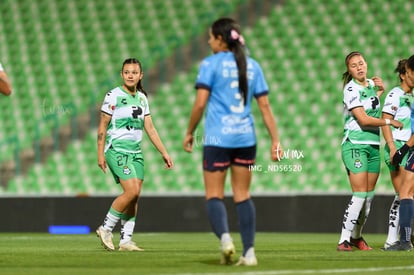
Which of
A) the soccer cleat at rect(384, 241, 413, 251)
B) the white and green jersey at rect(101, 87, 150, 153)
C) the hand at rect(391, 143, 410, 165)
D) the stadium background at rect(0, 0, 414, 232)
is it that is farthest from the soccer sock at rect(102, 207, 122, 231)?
the stadium background at rect(0, 0, 414, 232)

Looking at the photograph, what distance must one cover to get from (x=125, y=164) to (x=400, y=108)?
3.04 meters

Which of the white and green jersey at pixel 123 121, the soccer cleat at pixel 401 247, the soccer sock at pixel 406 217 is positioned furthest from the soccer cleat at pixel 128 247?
the soccer sock at pixel 406 217

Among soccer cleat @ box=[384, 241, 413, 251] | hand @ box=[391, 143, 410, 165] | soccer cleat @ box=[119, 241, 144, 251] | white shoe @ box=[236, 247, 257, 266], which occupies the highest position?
hand @ box=[391, 143, 410, 165]

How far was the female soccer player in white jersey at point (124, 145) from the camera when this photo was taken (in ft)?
36.0

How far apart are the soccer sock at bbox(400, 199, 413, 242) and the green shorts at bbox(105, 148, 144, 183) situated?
2799 millimetres

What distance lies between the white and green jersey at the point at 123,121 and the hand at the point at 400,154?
9.05 feet

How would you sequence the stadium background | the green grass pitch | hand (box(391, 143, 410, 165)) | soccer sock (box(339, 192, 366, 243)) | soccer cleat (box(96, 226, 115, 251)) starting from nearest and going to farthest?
the green grass pitch, hand (box(391, 143, 410, 165)), soccer sock (box(339, 192, 366, 243)), soccer cleat (box(96, 226, 115, 251)), the stadium background

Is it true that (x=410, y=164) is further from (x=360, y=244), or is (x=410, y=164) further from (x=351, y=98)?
(x=360, y=244)

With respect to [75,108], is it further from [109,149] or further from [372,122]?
[372,122]

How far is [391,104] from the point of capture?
431 inches

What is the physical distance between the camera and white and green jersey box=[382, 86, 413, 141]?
10.9 metres

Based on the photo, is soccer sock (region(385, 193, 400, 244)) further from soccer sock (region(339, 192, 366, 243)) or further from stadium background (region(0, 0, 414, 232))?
stadium background (region(0, 0, 414, 232))

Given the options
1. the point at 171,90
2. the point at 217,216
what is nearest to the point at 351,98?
the point at 217,216

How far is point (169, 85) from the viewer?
69.7 feet
